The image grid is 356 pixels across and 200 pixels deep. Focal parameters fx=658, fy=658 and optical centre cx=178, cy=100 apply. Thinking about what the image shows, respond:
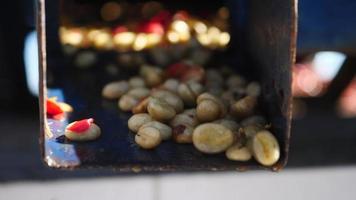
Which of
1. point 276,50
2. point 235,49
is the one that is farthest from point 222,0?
point 276,50

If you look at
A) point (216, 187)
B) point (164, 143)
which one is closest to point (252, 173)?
point (216, 187)

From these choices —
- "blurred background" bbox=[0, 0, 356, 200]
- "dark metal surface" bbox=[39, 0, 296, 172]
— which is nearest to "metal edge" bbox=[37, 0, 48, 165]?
"dark metal surface" bbox=[39, 0, 296, 172]

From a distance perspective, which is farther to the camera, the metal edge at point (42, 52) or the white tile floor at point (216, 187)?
the white tile floor at point (216, 187)

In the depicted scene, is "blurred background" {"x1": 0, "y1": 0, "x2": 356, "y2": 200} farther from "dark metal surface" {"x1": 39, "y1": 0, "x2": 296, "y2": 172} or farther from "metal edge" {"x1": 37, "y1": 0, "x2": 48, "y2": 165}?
"metal edge" {"x1": 37, "y1": 0, "x2": 48, "y2": 165}

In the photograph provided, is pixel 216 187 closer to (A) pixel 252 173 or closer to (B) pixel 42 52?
(A) pixel 252 173

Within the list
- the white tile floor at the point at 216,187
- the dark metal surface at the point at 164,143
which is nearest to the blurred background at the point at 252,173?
the white tile floor at the point at 216,187

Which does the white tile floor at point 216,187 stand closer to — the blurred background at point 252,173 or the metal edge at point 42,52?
the blurred background at point 252,173

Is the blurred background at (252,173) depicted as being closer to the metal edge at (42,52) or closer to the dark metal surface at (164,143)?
the dark metal surface at (164,143)

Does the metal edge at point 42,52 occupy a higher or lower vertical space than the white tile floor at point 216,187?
higher
